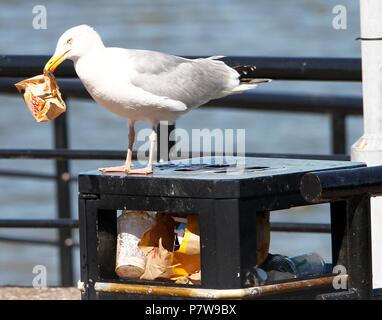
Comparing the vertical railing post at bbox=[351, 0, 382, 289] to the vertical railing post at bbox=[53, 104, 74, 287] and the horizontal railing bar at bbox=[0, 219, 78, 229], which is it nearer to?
the horizontal railing bar at bbox=[0, 219, 78, 229]

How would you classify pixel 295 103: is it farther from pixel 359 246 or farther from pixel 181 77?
pixel 359 246

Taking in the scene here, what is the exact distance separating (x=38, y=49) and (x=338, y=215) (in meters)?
13.7

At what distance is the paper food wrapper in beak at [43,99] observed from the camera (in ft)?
12.8

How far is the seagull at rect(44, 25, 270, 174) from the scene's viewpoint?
4.04 metres

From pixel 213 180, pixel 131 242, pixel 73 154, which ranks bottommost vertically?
pixel 131 242

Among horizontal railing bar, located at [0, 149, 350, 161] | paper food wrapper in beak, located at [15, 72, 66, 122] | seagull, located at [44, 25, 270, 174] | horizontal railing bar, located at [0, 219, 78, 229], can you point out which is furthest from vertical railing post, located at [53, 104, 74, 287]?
paper food wrapper in beak, located at [15, 72, 66, 122]

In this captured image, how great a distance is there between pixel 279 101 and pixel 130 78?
9.53 feet

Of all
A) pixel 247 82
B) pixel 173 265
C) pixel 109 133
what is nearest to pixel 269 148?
pixel 109 133

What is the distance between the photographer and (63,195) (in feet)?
24.7

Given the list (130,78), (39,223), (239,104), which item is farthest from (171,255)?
(239,104)

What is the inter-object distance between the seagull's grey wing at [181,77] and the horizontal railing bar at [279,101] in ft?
7.55

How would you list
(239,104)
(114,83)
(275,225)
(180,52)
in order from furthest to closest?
1. (180,52)
2. (239,104)
3. (275,225)
4. (114,83)

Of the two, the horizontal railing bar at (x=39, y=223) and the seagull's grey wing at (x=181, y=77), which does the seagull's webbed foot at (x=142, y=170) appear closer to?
the seagull's grey wing at (x=181, y=77)

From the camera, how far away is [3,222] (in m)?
6.40
